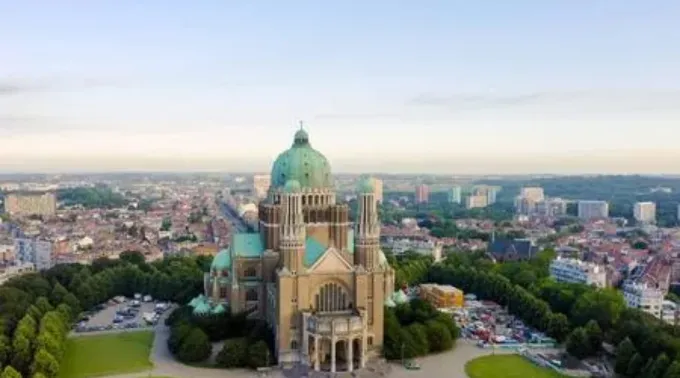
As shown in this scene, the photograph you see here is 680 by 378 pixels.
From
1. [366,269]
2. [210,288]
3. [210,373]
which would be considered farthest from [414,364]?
[210,288]

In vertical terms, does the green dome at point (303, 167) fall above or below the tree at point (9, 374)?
above

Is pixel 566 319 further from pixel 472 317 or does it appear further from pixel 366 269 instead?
pixel 366 269

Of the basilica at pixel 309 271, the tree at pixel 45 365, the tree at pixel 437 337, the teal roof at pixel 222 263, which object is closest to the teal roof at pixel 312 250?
the basilica at pixel 309 271

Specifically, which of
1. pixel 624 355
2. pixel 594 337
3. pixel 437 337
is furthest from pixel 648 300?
pixel 437 337

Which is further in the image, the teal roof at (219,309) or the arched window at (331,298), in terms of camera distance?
the teal roof at (219,309)

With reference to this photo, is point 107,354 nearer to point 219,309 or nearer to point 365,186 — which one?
point 219,309

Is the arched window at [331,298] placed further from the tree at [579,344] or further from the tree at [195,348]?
the tree at [579,344]
